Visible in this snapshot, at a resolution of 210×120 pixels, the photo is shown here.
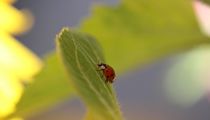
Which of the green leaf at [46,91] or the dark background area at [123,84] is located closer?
the green leaf at [46,91]

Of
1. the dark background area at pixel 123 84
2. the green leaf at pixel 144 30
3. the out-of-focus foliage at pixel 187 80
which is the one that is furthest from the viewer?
the dark background area at pixel 123 84

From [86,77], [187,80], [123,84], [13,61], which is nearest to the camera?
[86,77]

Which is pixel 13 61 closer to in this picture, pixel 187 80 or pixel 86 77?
pixel 86 77

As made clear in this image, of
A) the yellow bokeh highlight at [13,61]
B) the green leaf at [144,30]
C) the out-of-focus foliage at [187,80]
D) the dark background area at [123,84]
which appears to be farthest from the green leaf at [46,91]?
the out-of-focus foliage at [187,80]

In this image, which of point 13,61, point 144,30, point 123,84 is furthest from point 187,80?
point 144,30

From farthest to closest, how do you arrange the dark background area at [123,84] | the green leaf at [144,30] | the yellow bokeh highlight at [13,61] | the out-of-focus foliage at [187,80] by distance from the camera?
the dark background area at [123,84] < the out-of-focus foliage at [187,80] < the yellow bokeh highlight at [13,61] < the green leaf at [144,30]

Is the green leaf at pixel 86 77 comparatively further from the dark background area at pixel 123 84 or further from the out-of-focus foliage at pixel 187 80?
the out-of-focus foliage at pixel 187 80

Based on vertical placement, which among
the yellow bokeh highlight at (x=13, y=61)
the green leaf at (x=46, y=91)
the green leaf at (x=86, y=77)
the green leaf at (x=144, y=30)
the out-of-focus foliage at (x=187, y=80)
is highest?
the out-of-focus foliage at (x=187, y=80)
